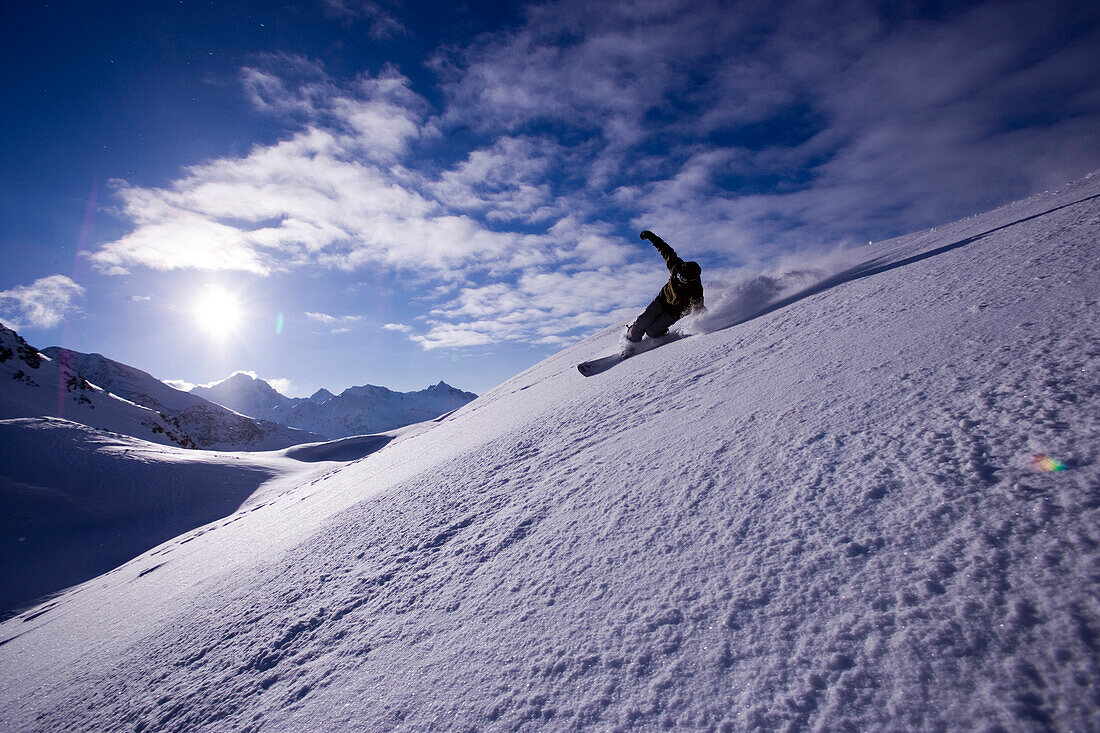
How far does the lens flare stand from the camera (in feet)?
4.10

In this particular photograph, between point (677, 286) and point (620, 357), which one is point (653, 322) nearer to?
point (677, 286)

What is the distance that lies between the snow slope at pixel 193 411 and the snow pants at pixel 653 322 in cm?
7509

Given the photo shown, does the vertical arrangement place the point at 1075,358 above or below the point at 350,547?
above

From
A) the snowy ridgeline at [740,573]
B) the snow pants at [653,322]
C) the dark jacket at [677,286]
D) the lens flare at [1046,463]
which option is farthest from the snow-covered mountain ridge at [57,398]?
the lens flare at [1046,463]

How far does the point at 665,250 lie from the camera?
6289 millimetres

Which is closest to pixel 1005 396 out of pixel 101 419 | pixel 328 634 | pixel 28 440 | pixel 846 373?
pixel 846 373

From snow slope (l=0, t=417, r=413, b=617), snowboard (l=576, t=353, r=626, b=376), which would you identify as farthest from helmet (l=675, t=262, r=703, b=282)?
snow slope (l=0, t=417, r=413, b=617)

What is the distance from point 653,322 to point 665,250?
3.66 ft

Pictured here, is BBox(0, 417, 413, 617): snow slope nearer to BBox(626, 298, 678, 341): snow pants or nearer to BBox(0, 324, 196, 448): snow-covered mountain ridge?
BBox(0, 324, 196, 448): snow-covered mountain ridge

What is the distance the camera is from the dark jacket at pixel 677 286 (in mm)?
6242

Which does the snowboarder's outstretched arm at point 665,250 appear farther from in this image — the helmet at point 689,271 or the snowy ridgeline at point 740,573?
the snowy ridgeline at point 740,573

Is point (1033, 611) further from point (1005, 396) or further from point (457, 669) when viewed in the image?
point (457, 669)

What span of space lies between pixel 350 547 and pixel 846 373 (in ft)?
10.6

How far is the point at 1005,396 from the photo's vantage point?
1.63m
